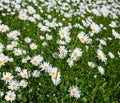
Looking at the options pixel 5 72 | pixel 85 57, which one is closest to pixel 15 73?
pixel 5 72

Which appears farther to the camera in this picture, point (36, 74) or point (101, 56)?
point (101, 56)

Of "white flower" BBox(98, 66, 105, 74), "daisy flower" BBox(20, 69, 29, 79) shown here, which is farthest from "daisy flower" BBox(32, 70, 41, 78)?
"white flower" BBox(98, 66, 105, 74)

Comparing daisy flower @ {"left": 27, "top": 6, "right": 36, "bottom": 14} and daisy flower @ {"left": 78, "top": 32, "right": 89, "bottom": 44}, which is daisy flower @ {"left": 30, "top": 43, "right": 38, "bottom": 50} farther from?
daisy flower @ {"left": 27, "top": 6, "right": 36, "bottom": 14}

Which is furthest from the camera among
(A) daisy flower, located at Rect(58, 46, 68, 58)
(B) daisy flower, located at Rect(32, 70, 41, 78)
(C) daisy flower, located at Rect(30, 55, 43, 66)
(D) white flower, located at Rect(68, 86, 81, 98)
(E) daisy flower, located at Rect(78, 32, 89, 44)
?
(E) daisy flower, located at Rect(78, 32, 89, 44)

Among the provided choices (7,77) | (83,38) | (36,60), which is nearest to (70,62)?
(36,60)

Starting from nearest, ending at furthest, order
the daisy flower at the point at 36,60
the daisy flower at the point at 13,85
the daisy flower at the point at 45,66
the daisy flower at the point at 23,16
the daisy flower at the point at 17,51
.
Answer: the daisy flower at the point at 13,85, the daisy flower at the point at 45,66, the daisy flower at the point at 36,60, the daisy flower at the point at 17,51, the daisy flower at the point at 23,16

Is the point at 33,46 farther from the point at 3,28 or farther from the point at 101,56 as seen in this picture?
the point at 101,56

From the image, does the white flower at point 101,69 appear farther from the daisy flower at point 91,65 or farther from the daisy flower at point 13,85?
the daisy flower at point 13,85

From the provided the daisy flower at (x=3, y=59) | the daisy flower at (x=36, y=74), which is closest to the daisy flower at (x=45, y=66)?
the daisy flower at (x=36, y=74)

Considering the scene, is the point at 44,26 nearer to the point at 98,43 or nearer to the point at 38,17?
the point at 38,17
